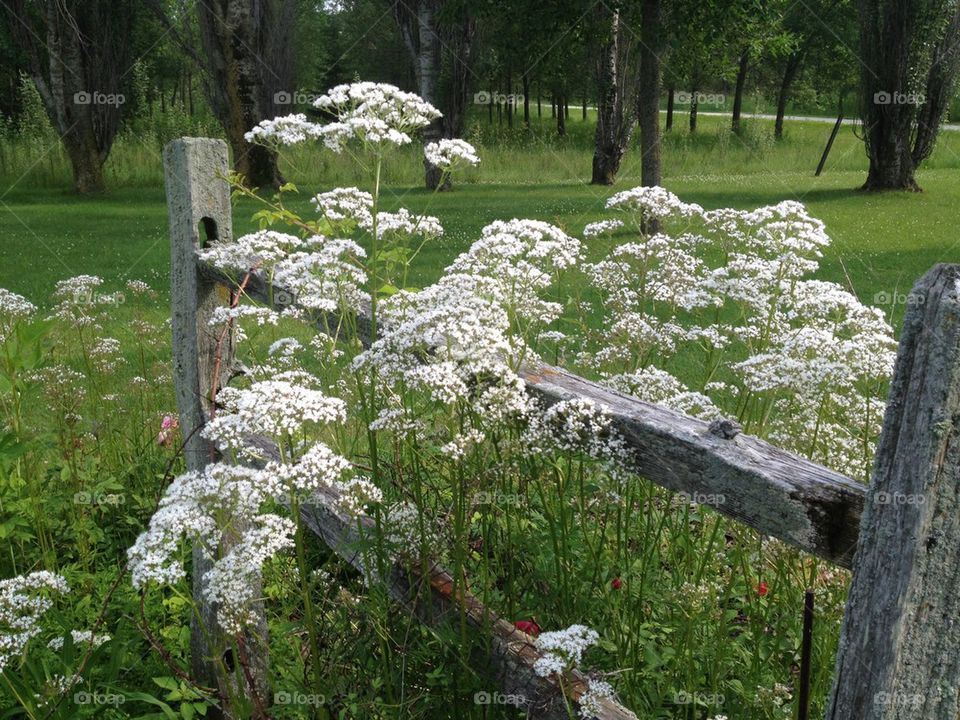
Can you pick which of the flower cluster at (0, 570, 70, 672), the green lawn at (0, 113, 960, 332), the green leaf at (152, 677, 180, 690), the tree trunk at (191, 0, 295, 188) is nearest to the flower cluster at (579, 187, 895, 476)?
the green leaf at (152, 677, 180, 690)

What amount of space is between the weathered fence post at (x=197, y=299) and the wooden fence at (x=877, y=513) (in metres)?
1.69

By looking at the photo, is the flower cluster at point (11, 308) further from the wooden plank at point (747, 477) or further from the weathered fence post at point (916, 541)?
the weathered fence post at point (916, 541)

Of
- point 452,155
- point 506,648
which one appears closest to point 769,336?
point 452,155

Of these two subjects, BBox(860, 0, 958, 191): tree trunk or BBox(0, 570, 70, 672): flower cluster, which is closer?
BBox(0, 570, 70, 672): flower cluster

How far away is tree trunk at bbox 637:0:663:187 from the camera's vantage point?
1254 cm

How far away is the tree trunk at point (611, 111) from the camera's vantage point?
2134 cm

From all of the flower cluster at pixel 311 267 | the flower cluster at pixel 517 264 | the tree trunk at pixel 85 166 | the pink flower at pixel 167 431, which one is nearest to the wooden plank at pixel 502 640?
the flower cluster at pixel 311 267

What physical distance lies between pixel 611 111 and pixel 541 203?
15.1ft

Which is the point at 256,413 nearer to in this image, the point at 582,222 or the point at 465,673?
the point at 465,673

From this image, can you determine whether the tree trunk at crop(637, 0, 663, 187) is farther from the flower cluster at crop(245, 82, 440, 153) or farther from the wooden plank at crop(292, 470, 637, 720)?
the wooden plank at crop(292, 470, 637, 720)

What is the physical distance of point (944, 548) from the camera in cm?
173

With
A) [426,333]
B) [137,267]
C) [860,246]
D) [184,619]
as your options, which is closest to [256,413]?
[426,333]

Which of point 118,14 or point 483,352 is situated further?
point 118,14

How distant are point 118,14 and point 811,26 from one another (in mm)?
24487
